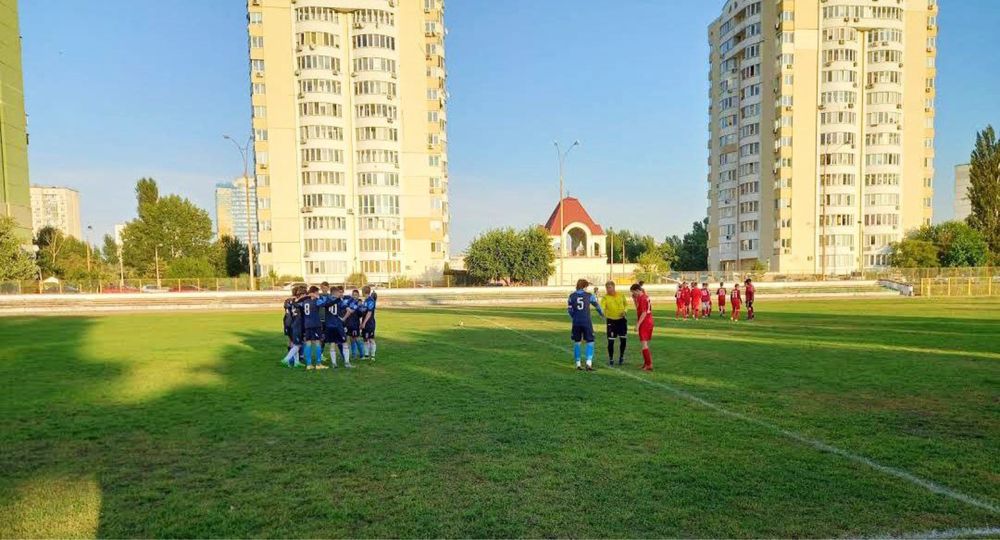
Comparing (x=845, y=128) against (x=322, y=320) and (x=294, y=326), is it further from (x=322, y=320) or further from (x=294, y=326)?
(x=294, y=326)

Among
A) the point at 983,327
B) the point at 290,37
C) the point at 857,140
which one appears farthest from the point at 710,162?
the point at 983,327

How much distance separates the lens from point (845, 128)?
7456 centimetres

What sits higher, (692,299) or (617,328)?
(617,328)

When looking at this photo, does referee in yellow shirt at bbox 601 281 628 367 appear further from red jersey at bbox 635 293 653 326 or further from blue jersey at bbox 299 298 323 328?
blue jersey at bbox 299 298 323 328

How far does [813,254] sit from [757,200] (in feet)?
35.1

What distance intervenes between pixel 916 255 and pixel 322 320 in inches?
2930

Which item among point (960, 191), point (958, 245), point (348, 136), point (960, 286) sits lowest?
point (960, 286)

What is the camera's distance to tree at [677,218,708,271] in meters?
100

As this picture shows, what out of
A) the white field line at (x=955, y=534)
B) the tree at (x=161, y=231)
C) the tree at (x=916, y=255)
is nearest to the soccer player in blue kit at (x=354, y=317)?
the white field line at (x=955, y=534)

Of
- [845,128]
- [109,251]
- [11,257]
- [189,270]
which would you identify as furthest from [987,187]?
[109,251]

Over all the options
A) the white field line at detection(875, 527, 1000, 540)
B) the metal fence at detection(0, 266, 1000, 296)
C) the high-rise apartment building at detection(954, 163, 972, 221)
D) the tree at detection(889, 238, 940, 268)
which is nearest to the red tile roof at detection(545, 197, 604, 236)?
the metal fence at detection(0, 266, 1000, 296)

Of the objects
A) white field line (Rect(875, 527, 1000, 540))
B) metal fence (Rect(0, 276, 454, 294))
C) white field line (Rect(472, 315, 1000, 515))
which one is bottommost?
white field line (Rect(472, 315, 1000, 515))

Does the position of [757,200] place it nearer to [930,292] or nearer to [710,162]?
[710,162]

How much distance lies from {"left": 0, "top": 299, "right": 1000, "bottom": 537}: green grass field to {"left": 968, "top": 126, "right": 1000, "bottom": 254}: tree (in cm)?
7056
